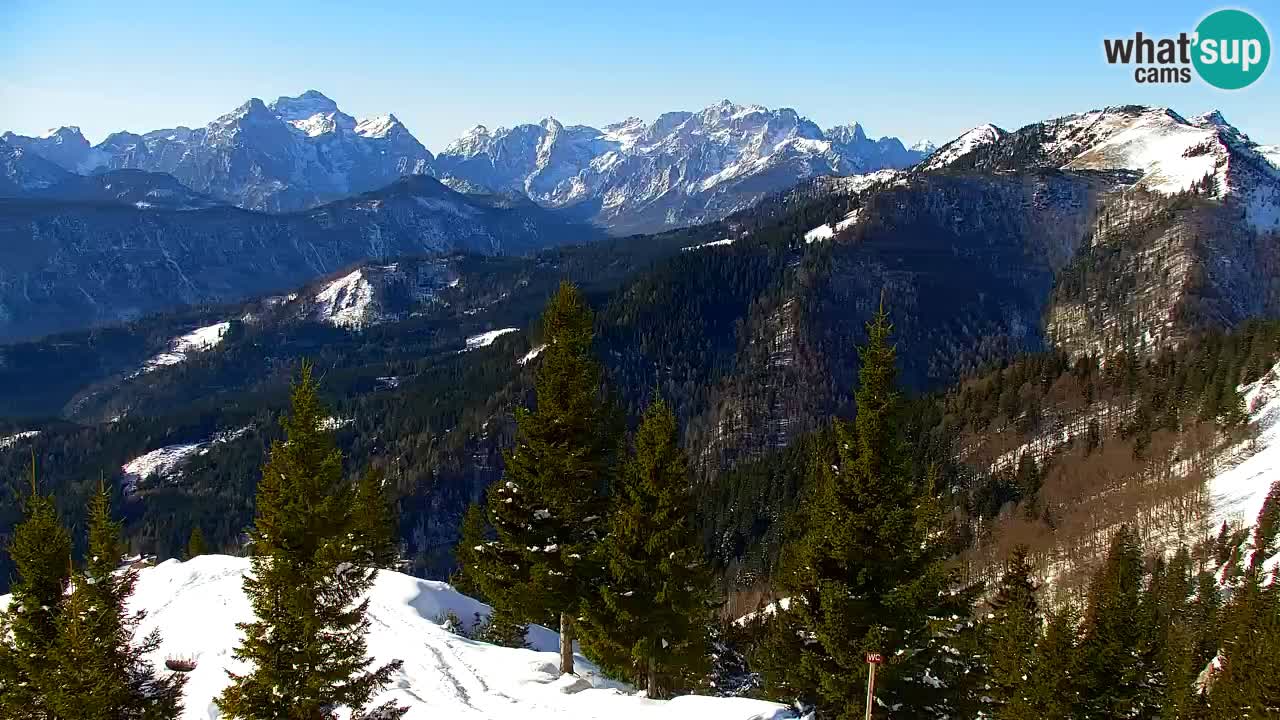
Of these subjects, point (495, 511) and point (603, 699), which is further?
point (495, 511)

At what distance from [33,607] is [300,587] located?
10695mm

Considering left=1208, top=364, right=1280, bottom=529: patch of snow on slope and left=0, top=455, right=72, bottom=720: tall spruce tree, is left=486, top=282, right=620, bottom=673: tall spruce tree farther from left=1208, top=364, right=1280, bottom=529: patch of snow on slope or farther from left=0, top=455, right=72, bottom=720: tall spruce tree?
left=1208, top=364, right=1280, bottom=529: patch of snow on slope

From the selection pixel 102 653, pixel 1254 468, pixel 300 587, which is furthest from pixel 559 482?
pixel 1254 468

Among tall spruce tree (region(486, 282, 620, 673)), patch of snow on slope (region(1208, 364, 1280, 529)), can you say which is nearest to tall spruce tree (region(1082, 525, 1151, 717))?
tall spruce tree (region(486, 282, 620, 673))

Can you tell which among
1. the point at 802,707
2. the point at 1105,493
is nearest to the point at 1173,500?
the point at 1105,493

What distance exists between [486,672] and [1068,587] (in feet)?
380

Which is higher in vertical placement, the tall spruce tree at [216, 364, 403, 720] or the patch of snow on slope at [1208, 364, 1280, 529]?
the tall spruce tree at [216, 364, 403, 720]

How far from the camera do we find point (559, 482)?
1323 inches

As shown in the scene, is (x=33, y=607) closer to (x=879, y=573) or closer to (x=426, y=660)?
(x=426, y=660)

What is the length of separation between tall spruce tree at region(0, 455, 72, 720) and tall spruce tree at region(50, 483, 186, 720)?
1.10m

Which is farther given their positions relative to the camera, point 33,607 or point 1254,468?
point 1254,468

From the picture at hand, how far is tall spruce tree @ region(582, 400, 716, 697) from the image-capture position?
31688 mm

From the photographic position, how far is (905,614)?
88.1 feet

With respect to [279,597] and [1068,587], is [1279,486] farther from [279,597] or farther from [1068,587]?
[279,597]
